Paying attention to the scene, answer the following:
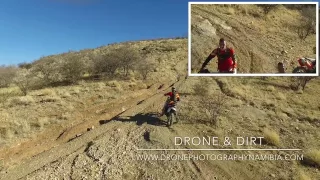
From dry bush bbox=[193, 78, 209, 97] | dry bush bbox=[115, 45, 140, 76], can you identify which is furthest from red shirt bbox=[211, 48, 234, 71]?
dry bush bbox=[115, 45, 140, 76]

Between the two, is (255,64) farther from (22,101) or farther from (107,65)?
(107,65)

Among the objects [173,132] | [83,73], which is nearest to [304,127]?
[173,132]

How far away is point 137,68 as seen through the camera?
90.4 ft

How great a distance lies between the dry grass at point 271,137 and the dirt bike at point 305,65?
8.74ft

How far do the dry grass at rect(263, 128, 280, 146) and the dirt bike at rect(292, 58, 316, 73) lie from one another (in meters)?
2.66

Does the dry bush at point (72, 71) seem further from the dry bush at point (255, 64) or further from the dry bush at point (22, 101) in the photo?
the dry bush at point (255, 64)

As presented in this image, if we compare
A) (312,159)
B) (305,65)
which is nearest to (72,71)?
(305,65)

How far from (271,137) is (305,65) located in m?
3.26

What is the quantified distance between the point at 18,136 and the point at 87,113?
134 inches

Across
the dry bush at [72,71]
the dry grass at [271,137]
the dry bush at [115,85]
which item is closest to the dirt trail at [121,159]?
the dry grass at [271,137]

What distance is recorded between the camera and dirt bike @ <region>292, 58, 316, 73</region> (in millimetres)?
14618

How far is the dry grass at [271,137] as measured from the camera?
43.1 feet

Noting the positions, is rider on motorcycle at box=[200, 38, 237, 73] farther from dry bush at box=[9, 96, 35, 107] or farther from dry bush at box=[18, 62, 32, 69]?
dry bush at box=[18, 62, 32, 69]

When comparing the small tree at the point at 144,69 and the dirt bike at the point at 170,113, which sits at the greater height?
the small tree at the point at 144,69
